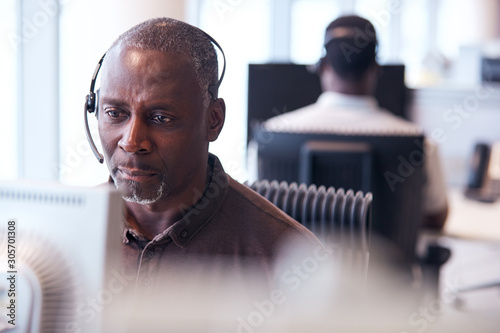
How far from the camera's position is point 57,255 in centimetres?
63

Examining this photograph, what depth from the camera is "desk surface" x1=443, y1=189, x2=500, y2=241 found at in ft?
7.41

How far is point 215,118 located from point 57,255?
544mm

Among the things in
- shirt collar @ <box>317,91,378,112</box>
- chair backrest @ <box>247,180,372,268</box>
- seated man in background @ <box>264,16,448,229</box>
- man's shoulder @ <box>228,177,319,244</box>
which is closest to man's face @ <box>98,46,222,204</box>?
man's shoulder @ <box>228,177,319,244</box>

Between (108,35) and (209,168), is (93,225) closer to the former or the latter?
(209,168)

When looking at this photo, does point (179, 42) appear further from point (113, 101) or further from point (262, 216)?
point (262, 216)

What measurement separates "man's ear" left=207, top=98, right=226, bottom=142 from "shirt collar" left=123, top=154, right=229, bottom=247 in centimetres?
7

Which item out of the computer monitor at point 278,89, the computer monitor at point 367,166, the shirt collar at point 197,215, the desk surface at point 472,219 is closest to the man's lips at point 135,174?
the shirt collar at point 197,215

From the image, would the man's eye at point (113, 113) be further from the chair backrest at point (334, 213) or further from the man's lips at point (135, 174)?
the chair backrest at point (334, 213)

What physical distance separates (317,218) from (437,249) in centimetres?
115

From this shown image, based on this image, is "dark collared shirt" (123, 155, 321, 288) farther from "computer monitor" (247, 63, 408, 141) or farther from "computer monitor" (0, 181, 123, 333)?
"computer monitor" (247, 63, 408, 141)

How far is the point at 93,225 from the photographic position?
0.61 metres

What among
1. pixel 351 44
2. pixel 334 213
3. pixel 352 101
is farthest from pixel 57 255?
pixel 352 101

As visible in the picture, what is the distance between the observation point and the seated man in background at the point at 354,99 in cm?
217

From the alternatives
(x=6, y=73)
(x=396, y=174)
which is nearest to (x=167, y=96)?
(x=396, y=174)
